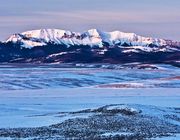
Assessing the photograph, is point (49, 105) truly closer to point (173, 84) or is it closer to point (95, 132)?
point (95, 132)

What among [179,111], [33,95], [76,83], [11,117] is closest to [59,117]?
[11,117]

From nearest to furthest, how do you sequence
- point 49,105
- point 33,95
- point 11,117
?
point 11,117
point 49,105
point 33,95

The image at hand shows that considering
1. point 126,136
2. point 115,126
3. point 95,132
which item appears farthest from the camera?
point 115,126

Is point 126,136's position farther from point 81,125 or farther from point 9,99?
point 9,99

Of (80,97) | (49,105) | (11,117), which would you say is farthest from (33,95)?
(11,117)

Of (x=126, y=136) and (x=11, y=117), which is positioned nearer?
(x=126, y=136)

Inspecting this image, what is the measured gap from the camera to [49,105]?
1905 inches

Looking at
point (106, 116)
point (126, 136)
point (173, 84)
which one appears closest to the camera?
point (126, 136)

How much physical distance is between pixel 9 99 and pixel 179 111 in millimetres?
18199

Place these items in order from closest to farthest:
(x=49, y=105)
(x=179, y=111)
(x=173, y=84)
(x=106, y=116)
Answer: (x=106, y=116), (x=179, y=111), (x=49, y=105), (x=173, y=84)

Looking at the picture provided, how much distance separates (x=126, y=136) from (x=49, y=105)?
22.7 metres

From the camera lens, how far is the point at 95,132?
28.7 metres

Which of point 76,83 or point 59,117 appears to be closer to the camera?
point 59,117

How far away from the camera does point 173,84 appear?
78188mm
